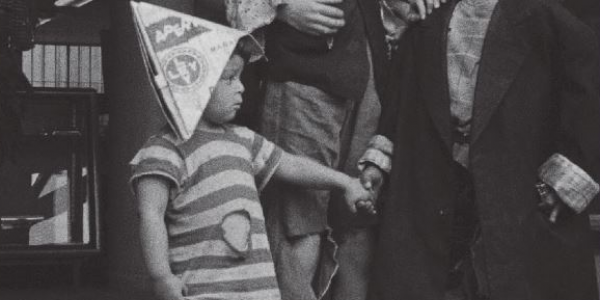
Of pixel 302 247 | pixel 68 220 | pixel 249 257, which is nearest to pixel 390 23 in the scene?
pixel 302 247

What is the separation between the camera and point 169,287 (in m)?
3.04

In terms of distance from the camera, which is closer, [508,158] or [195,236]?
[195,236]

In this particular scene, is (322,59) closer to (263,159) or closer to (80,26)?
(263,159)

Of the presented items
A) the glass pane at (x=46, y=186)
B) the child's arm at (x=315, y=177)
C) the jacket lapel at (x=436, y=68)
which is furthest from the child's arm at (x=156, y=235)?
the glass pane at (x=46, y=186)

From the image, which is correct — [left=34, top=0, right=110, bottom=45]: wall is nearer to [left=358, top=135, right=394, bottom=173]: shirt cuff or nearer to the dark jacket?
the dark jacket

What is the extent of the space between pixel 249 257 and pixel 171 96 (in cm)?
49

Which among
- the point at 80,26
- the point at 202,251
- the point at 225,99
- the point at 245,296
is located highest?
the point at 80,26

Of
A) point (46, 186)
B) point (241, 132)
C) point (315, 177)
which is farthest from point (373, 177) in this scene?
point (46, 186)

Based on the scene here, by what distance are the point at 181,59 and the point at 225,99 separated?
0.58 feet

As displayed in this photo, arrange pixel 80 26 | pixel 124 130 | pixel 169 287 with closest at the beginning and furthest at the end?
pixel 169 287
pixel 124 130
pixel 80 26

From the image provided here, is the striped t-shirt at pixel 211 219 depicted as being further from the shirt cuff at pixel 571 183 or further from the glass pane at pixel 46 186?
the glass pane at pixel 46 186

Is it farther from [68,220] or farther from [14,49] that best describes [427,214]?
[68,220]

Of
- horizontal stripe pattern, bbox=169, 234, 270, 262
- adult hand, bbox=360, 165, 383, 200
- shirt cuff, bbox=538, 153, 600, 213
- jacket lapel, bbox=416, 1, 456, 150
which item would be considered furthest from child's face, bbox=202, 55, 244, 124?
shirt cuff, bbox=538, 153, 600, 213

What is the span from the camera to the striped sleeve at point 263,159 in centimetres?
Result: 335
